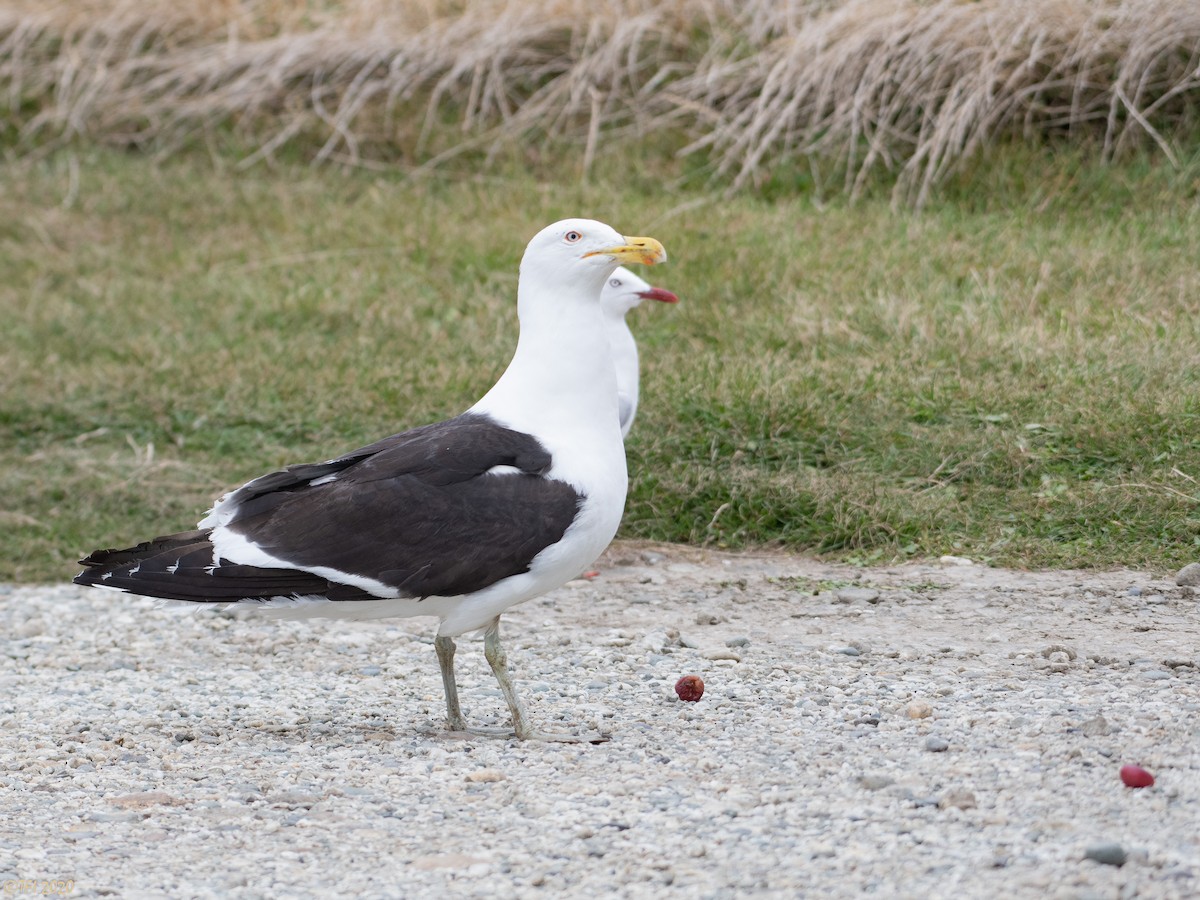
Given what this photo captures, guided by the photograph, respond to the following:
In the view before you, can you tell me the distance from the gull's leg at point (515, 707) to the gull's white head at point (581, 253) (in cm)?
108

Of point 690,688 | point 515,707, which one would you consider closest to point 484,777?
point 515,707

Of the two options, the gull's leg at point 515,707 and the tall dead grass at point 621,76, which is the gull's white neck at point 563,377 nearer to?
the gull's leg at point 515,707

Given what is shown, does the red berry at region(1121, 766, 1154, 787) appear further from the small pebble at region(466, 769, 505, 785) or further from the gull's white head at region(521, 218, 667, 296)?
the gull's white head at region(521, 218, 667, 296)

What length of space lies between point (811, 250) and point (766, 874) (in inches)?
259

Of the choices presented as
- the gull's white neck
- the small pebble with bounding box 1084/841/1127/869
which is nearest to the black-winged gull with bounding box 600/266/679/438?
the gull's white neck

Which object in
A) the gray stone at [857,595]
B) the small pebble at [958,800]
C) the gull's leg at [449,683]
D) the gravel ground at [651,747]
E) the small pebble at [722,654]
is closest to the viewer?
the gravel ground at [651,747]

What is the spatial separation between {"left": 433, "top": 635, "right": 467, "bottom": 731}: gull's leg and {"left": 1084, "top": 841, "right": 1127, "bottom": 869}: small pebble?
2.01 meters

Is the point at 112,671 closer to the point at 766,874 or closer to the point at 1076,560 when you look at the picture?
the point at 766,874

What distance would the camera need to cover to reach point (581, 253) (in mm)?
4797

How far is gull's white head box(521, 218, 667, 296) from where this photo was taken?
15.7 ft

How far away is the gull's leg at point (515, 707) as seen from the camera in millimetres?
4398

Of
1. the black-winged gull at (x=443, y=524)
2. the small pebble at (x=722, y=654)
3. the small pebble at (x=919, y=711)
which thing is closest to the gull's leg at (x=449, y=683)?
the black-winged gull at (x=443, y=524)

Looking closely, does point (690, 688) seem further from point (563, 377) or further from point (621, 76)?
point (621, 76)

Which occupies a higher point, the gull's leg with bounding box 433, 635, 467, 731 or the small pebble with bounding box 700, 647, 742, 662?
the gull's leg with bounding box 433, 635, 467, 731
